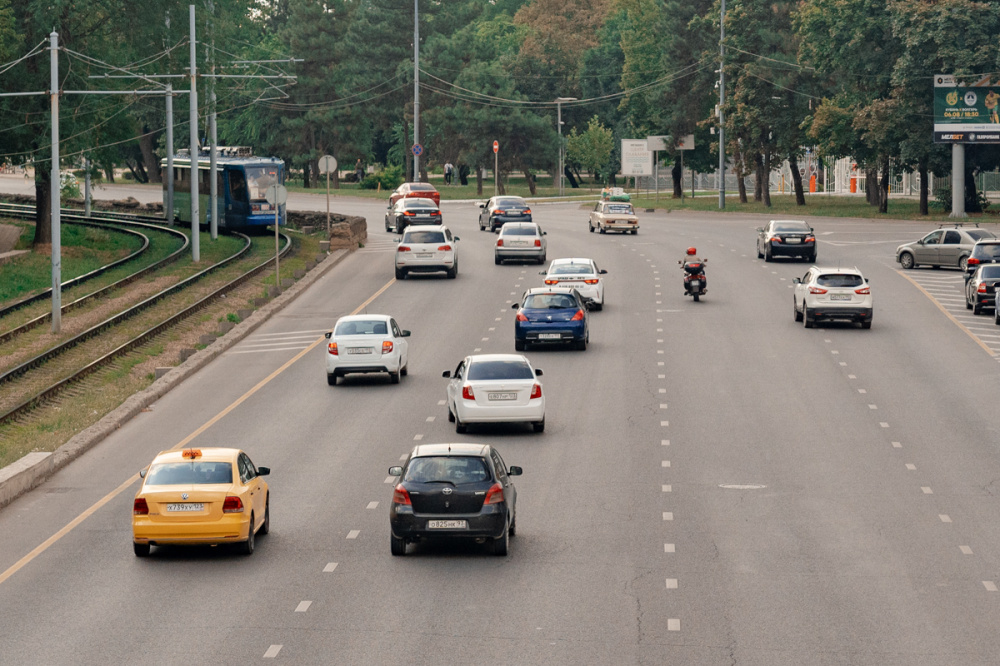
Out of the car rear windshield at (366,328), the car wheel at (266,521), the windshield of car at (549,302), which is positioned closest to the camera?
the car wheel at (266,521)

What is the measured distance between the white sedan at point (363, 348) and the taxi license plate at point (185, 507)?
14.0m

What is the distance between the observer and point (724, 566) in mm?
18031

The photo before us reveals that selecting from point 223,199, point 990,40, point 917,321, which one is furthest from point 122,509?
point 990,40

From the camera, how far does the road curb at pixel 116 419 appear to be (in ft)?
74.8

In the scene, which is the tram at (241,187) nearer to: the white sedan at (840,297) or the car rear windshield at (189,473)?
the white sedan at (840,297)

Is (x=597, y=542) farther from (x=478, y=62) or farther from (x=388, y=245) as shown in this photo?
(x=478, y=62)

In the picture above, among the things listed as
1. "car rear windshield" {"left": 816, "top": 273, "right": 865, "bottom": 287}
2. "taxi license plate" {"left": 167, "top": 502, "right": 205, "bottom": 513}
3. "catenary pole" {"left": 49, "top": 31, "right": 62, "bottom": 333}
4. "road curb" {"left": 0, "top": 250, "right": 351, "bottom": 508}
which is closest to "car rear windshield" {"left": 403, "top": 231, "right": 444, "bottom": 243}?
"road curb" {"left": 0, "top": 250, "right": 351, "bottom": 508}

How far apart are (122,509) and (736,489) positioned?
31.0 ft

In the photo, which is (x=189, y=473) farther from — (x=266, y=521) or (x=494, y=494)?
(x=494, y=494)

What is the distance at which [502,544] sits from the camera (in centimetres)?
1856

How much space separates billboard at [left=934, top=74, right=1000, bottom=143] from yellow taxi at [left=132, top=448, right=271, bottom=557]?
189 ft

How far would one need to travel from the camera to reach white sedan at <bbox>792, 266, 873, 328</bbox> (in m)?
39.2

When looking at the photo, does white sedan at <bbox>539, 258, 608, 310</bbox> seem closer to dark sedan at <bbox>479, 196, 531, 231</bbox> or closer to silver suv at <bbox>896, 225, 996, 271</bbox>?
silver suv at <bbox>896, 225, 996, 271</bbox>

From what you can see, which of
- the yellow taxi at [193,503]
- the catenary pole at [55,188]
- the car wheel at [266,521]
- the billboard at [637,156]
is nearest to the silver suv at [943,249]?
the catenary pole at [55,188]
